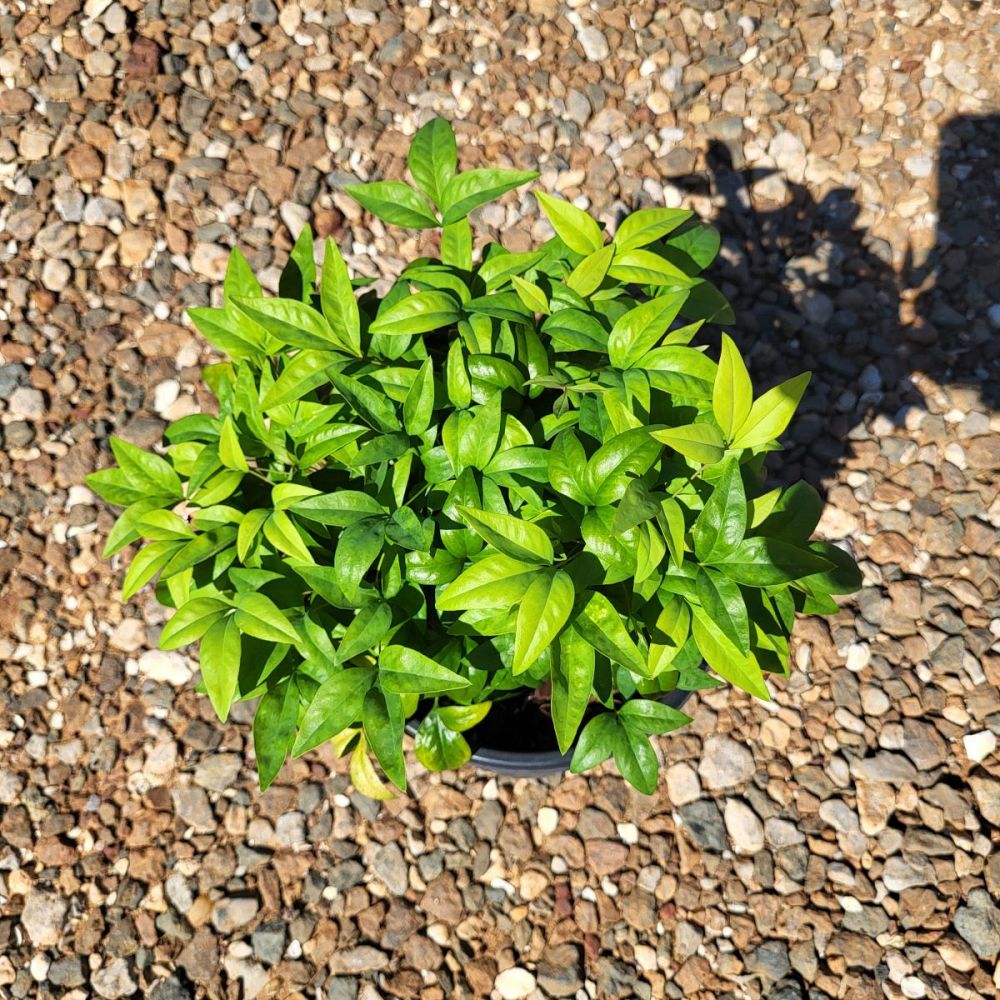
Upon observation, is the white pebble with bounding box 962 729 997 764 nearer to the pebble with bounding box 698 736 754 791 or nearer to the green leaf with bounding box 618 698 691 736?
the pebble with bounding box 698 736 754 791

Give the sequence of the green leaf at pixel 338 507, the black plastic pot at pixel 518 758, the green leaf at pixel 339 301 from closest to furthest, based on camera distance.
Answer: the green leaf at pixel 338 507
the green leaf at pixel 339 301
the black plastic pot at pixel 518 758

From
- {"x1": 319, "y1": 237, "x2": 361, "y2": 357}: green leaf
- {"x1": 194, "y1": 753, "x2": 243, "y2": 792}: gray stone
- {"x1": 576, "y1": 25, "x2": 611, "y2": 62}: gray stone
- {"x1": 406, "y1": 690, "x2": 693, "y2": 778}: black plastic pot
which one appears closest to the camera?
{"x1": 319, "y1": 237, "x2": 361, "y2": 357}: green leaf

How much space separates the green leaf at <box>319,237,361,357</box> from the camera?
5.38ft

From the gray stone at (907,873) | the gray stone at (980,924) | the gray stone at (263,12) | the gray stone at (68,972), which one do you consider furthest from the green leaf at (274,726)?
the gray stone at (263,12)

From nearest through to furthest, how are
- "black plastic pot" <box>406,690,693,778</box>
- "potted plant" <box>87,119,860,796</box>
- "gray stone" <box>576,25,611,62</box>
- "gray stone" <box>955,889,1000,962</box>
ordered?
"potted plant" <box>87,119,860,796</box> → "black plastic pot" <box>406,690,693,778</box> → "gray stone" <box>955,889,1000,962</box> → "gray stone" <box>576,25,611,62</box>

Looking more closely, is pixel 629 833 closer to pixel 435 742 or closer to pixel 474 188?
pixel 435 742

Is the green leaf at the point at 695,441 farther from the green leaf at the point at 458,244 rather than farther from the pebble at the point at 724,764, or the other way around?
the pebble at the point at 724,764

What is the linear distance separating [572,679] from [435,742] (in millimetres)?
483

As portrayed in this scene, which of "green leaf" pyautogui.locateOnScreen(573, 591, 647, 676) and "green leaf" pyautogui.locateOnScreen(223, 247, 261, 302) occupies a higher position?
"green leaf" pyautogui.locateOnScreen(223, 247, 261, 302)

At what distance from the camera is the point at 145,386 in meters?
2.98

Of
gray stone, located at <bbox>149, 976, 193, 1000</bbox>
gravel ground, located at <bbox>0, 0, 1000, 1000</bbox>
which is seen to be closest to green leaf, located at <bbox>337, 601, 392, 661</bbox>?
gravel ground, located at <bbox>0, 0, 1000, 1000</bbox>

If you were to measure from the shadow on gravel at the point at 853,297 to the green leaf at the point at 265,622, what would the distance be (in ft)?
5.91

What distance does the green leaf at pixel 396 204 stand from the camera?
1.78 metres

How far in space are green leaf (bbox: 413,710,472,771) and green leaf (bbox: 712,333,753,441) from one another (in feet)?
2.63
